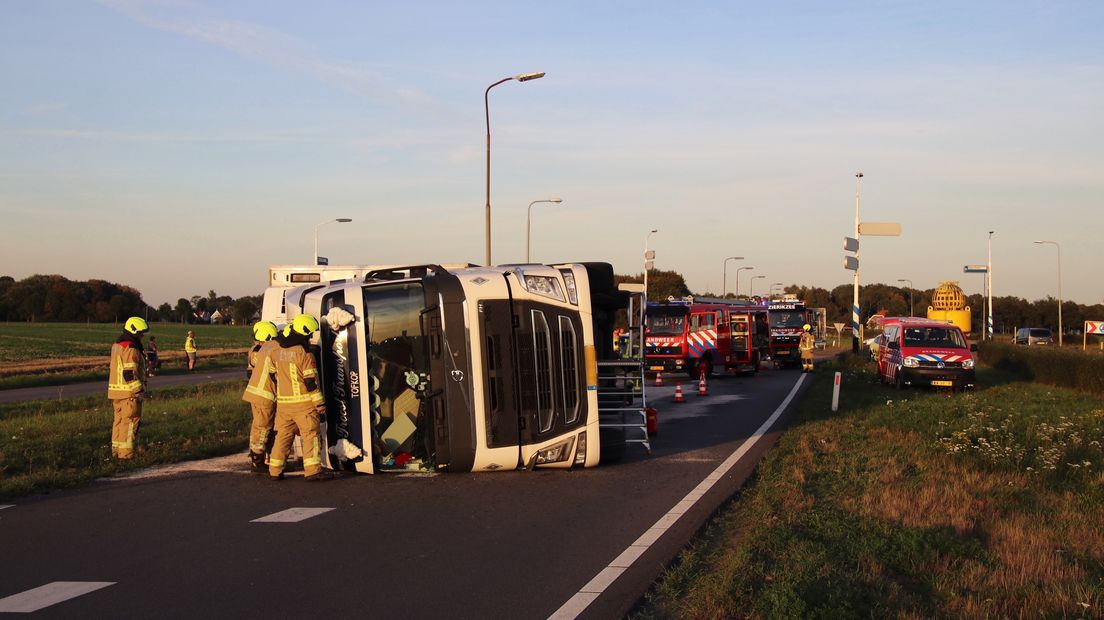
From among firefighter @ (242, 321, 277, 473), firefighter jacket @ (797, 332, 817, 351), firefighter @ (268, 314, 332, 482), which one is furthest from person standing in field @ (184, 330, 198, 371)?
firefighter @ (268, 314, 332, 482)

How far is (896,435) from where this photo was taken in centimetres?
1550

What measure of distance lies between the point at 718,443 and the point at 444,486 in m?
5.39

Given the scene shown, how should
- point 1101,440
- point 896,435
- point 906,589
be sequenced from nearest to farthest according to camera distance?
point 906,589 < point 1101,440 < point 896,435

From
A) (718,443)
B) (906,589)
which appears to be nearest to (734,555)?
(906,589)

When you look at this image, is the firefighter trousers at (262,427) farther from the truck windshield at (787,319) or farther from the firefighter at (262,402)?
the truck windshield at (787,319)

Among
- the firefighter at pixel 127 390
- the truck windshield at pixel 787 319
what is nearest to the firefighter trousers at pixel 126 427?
the firefighter at pixel 127 390

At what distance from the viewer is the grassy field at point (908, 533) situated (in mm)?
6055

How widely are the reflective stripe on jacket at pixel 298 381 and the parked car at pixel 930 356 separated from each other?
19.5 m

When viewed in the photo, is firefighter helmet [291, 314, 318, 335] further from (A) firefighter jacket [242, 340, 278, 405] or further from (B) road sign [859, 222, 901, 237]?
(B) road sign [859, 222, 901, 237]

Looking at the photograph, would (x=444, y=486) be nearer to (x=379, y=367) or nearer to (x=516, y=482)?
(x=516, y=482)

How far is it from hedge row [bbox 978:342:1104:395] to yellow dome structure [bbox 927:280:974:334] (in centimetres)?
1437

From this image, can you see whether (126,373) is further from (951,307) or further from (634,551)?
(951,307)

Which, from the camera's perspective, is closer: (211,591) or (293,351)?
(211,591)

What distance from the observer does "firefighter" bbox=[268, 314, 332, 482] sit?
11156 millimetres
